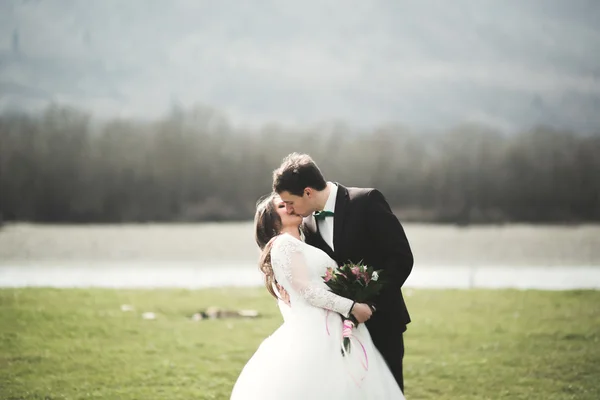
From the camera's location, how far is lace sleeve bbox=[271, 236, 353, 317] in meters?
3.88

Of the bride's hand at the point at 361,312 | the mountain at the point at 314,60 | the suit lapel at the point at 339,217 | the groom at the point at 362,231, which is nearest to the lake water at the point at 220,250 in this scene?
the mountain at the point at 314,60

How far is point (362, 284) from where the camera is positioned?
3.78 meters

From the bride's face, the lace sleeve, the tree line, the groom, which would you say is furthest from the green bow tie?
the tree line

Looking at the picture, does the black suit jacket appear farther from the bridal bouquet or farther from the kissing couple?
the bridal bouquet

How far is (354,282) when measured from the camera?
3.76 meters

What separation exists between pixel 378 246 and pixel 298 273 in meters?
0.46

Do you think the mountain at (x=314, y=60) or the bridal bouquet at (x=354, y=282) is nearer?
the bridal bouquet at (x=354, y=282)

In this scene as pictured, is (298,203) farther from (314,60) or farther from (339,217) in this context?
(314,60)

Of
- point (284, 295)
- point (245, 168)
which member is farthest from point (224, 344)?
point (245, 168)

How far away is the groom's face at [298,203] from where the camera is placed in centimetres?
392

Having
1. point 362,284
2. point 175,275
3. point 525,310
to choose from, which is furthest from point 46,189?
point 362,284

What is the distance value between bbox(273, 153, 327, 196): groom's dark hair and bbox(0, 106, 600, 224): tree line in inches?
703

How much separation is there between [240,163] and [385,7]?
22.8ft

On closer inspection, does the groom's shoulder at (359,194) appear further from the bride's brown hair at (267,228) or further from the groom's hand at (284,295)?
the groom's hand at (284,295)
